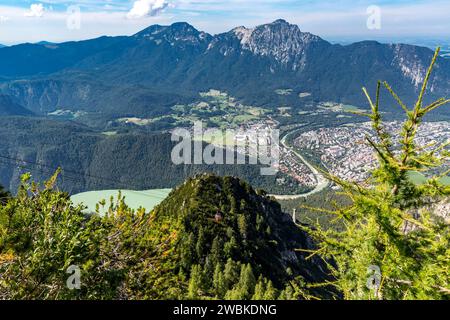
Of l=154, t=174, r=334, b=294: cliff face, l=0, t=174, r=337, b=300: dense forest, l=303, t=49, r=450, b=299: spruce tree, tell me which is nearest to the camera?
l=303, t=49, r=450, b=299: spruce tree

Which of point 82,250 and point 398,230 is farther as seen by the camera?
point 82,250

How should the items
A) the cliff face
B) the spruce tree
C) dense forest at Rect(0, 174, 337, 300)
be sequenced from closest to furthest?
the spruce tree < dense forest at Rect(0, 174, 337, 300) < the cliff face

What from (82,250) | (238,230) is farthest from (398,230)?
(238,230)

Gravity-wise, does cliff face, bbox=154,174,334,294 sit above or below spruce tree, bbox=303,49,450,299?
below

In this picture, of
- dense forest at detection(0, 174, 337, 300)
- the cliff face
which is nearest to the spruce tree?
dense forest at detection(0, 174, 337, 300)

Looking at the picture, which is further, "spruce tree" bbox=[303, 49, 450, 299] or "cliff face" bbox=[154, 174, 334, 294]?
"cliff face" bbox=[154, 174, 334, 294]

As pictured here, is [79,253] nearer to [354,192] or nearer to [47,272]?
[47,272]

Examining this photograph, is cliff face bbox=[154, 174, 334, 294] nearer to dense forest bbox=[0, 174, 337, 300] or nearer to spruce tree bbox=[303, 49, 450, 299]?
dense forest bbox=[0, 174, 337, 300]

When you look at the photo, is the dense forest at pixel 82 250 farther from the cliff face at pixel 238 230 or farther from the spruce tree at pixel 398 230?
the cliff face at pixel 238 230

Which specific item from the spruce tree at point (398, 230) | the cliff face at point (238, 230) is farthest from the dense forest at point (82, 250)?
the cliff face at point (238, 230)

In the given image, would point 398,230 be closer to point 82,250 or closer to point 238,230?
point 82,250
